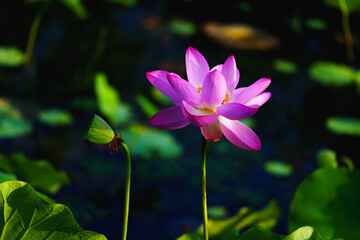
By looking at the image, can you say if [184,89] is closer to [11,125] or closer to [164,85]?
[164,85]

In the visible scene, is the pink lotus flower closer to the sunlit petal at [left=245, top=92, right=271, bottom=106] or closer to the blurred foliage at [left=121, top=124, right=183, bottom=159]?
the sunlit petal at [left=245, top=92, right=271, bottom=106]

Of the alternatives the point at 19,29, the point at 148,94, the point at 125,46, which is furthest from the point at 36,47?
the point at 148,94

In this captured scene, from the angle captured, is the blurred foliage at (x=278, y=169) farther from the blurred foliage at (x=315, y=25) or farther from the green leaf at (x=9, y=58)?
the blurred foliage at (x=315, y=25)

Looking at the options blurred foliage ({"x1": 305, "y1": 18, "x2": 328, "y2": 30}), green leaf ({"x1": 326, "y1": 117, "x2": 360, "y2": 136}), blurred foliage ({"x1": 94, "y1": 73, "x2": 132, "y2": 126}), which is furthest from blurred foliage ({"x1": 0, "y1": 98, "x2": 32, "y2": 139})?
blurred foliage ({"x1": 305, "y1": 18, "x2": 328, "y2": 30})

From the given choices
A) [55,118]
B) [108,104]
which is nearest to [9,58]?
[55,118]

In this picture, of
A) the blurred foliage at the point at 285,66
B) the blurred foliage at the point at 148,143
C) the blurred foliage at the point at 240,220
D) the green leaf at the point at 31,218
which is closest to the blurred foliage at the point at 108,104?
the blurred foliage at the point at 148,143

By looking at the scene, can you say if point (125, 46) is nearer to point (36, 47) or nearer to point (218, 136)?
point (36, 47)
